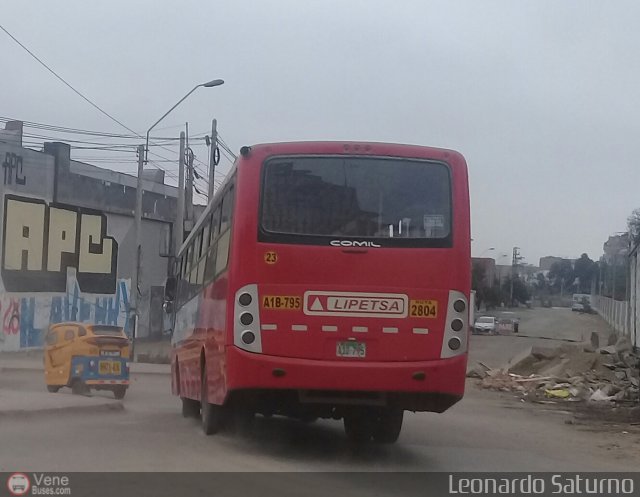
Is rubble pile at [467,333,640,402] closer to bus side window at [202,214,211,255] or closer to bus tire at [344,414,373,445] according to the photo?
bus tire at [344,414,373,445]

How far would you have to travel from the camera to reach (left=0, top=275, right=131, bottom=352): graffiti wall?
3875cm

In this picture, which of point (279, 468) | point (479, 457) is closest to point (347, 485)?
point (279, 468)

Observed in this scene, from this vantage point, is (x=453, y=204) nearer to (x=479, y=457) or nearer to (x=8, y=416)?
(x=479, y=457)

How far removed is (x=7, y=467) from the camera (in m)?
9.41

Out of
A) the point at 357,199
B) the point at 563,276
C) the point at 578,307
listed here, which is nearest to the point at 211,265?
the point at 357,199

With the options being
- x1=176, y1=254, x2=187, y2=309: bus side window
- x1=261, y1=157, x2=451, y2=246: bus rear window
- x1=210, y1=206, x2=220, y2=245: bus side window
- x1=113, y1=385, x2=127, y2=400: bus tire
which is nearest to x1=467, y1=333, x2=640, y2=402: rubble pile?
x1=176, y1=254, x2=187, y2=309: bus side window

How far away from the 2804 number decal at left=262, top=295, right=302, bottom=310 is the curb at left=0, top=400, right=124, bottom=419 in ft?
20.6

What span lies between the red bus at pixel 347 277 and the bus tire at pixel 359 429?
1.88m

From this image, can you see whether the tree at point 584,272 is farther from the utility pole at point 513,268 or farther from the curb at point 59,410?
the curb at point 59,410

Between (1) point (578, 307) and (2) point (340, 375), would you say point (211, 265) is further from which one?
(1) point (578, 307)

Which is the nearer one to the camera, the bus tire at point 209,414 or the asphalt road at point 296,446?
the asphalt road at point 296,446

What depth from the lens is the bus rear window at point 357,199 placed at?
10.0m

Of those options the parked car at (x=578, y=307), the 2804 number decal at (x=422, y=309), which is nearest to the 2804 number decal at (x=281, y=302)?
the 2804 number decal at (x=422, y=309)

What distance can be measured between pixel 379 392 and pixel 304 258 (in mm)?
1627
